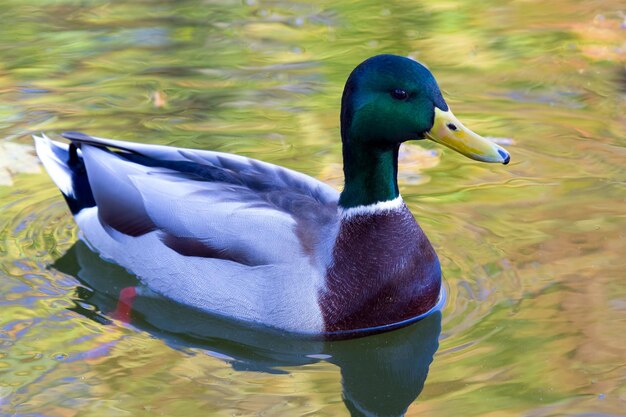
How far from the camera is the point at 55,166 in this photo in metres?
7.23

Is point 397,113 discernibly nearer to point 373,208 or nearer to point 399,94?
point 399,94

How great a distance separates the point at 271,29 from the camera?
1030cm

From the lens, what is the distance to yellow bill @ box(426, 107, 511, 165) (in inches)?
228

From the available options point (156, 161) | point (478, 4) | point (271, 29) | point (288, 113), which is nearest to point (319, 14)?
point (271, 29)

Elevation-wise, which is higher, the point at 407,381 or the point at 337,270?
the point at 337,270

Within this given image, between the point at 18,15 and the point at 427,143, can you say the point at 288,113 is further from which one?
the point at 18,15

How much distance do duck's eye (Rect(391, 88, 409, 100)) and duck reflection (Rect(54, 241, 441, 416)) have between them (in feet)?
4.02

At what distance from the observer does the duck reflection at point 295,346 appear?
576cm

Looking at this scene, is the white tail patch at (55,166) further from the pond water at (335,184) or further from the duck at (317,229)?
the duck at (317,229)

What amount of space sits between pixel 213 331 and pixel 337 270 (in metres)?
0.76

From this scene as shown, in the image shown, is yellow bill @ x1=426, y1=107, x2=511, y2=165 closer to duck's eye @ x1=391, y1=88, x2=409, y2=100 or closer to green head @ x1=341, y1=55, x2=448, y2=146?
green head @ x1=341, y1=55, x2=448, y2=146

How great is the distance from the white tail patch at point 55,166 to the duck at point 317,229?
0.65 m

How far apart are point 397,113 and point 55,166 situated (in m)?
2.43

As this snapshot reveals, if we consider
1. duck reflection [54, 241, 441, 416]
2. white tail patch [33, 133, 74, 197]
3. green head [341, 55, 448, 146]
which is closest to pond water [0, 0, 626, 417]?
duck reflection [54, 241, 441, 416]
